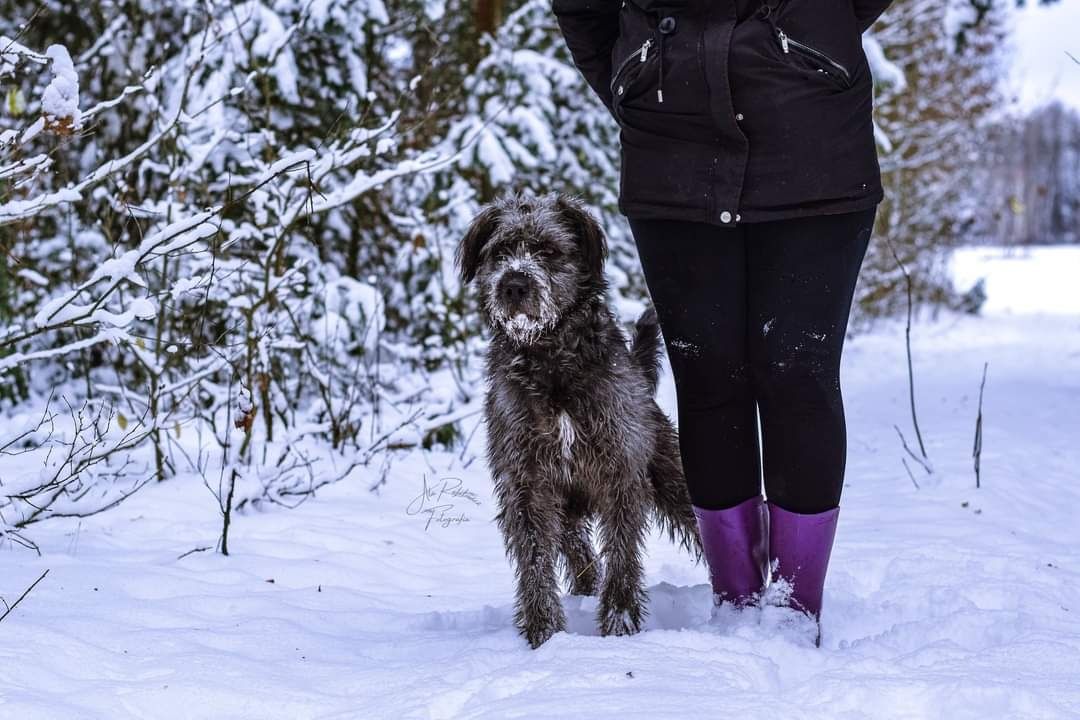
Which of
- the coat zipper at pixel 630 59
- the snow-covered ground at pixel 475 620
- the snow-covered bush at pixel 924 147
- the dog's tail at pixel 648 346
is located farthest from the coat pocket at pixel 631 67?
the snow-covered bush at pixel 924 147

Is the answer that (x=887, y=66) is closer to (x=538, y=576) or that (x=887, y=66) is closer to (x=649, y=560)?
(x=649, y=560)

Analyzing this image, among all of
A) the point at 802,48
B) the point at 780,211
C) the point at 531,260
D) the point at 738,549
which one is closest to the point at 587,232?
the point at 531,260

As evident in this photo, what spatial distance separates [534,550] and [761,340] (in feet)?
3.23

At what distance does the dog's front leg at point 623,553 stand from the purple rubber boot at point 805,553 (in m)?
0.47

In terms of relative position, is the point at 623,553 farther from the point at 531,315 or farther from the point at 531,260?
the point at 531,260

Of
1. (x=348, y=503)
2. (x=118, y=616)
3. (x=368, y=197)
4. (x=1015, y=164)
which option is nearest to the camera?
Result: (x=118, y=616)

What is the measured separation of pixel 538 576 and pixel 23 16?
7244 millimetres

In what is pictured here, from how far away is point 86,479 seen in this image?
420 centimetres

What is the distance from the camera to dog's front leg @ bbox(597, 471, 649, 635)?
9.91 ft

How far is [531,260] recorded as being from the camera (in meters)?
3.24

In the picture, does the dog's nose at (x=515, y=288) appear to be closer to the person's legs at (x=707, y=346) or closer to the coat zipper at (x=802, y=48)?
the person's legs at (x=707, y=346)

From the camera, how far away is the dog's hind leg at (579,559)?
11.6 ft

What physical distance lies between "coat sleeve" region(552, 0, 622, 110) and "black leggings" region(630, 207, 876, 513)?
557mm

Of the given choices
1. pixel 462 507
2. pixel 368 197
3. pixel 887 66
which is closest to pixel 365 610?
pixel 462 507
